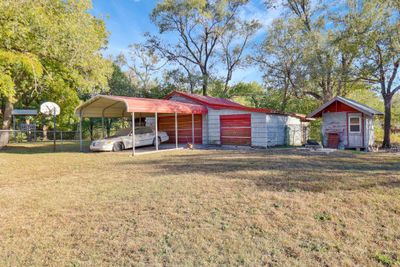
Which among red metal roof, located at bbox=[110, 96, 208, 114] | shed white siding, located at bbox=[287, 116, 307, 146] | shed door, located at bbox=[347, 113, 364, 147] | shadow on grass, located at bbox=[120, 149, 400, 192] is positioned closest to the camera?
shadow on grass, located at bbox=[120, 149, 400, 192]

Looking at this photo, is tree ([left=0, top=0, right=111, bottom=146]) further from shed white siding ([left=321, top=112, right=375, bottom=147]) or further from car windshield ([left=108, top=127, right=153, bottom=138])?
shed white siding ([left=321, top=112, right=375, bottom=147])

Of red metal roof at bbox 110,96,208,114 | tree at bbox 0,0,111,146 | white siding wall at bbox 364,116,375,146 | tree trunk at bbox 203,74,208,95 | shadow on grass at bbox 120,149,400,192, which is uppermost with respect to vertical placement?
tree trunk at bbox 203,74,208,95

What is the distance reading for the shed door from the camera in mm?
13867

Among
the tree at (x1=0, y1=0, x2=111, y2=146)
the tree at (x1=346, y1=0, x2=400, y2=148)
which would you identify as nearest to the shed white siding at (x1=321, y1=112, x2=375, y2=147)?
the tree at (x1=346, y1=0, x2=400, y2=148)

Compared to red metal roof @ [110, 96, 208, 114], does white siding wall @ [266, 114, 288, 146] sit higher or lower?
lower

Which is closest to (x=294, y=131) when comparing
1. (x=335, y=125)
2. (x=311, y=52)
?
(x=335, y=125)

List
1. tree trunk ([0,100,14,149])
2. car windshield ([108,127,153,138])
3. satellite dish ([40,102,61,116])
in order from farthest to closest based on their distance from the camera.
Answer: tree trunk ([0,100,14,149]) → satellite dish ([40,102,61,116]) → car windshield ([108,127,153,138])

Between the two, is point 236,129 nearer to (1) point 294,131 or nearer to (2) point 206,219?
(1) point 294,131

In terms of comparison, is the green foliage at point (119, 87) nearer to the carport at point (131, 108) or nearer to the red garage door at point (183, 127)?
the red garage door at point (183, 127)

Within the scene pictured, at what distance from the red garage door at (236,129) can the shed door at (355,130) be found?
18.1ft

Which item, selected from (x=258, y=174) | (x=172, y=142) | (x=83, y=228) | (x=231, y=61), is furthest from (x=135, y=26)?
(x=83, y=228)

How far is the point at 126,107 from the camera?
12.7 meters

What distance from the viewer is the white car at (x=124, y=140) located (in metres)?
14.0

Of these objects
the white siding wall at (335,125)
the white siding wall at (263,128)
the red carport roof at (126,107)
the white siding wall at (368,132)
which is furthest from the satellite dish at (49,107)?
the white siding wall at (368,132)
